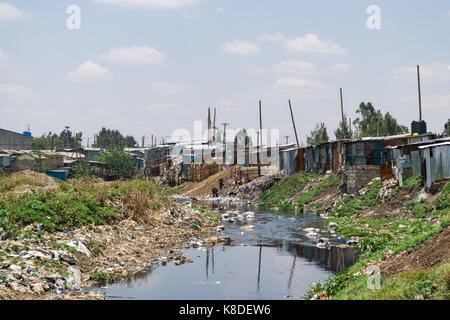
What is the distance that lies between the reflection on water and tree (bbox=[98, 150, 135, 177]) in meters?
36.2

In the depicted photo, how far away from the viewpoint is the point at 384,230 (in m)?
14.8

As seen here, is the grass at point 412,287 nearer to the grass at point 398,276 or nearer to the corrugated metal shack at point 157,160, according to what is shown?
the grass at point 398,276

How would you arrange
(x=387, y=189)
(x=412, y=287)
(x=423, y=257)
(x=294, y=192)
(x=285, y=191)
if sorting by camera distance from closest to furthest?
1. (x=412, y=287)
2. (x=423, y=257)
3. (x=387, y=189)
4. (x=294, y=192)
5. (x=285, y=191)

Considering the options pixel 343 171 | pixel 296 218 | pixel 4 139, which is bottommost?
pixel 296 218

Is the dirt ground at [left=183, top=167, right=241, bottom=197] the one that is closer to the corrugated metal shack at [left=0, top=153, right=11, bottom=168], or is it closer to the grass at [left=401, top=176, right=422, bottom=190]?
the corrugated metal shack at [left=0, top=153, right=11, bottom=168]

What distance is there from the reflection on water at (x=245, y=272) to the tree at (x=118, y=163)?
119 ft

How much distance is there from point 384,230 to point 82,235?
9492 millimetres

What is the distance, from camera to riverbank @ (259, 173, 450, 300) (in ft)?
20.5

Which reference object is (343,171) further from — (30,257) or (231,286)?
(30,257)

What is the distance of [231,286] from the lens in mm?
9031

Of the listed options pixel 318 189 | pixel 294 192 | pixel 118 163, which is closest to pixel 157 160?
pixel 118 163

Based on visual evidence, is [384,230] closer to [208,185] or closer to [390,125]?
[208,185]
